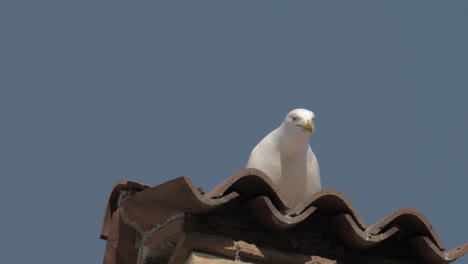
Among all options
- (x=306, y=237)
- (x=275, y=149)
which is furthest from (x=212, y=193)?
(x=275, y=149)

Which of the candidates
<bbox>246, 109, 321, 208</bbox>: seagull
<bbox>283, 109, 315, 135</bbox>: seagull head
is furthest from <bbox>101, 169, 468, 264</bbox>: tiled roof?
<bbox>283, 109, 315, 135</bbox>: seagull head

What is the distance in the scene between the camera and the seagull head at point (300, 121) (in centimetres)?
738

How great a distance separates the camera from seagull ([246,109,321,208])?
280 inches

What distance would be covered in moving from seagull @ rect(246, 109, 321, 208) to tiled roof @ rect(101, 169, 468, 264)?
112 centimetres

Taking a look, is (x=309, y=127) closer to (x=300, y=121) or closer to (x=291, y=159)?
(x=300, y=121)

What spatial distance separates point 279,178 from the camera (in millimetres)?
7098

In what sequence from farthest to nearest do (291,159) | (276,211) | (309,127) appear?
(309,127)
(291,159)
(276,211)

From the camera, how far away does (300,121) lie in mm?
7496

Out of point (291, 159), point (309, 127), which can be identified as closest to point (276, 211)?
point (291, 159)

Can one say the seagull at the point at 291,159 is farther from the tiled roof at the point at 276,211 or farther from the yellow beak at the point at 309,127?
the tiled roof at the point at 276,211

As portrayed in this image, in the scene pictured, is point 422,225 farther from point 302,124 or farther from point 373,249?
point 302,124

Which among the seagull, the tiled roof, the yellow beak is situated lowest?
the tiled roof

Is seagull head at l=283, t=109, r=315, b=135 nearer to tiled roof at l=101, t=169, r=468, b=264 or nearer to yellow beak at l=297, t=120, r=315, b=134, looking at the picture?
yellow beak at l=297, t=120, r=315, b=134

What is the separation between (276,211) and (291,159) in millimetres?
1619
